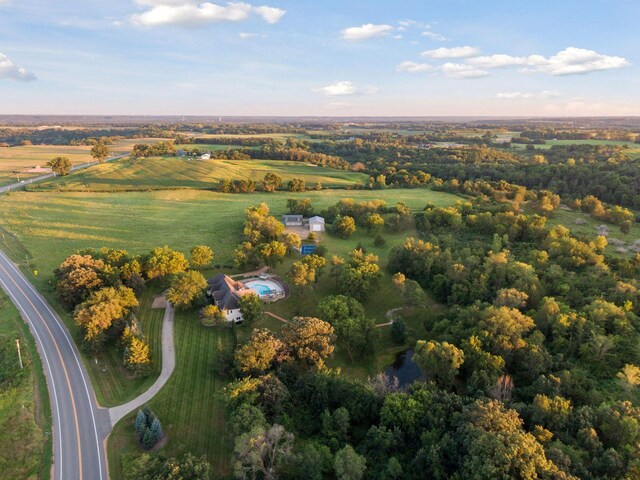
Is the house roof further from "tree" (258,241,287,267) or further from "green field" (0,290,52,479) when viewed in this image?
"green field" (0,290,52,479)

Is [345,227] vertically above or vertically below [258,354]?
above

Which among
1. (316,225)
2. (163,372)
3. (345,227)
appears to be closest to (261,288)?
(163,372)

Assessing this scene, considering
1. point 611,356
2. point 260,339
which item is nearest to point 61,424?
point 260,339

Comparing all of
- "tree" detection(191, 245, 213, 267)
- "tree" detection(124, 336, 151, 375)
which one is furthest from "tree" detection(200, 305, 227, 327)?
"tree" detection(191, 245, 213, 267)

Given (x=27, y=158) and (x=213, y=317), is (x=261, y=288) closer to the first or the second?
(x=213, y=317)

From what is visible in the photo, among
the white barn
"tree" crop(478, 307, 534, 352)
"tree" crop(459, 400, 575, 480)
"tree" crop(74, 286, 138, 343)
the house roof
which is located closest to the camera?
"tree" crop(459, 400, 575, 480)

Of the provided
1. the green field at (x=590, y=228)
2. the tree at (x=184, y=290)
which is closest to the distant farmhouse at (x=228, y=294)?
the tree at (x=184, y=290)

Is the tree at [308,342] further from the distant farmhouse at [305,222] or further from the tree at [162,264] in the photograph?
the distant farmhouse at [305,222]
